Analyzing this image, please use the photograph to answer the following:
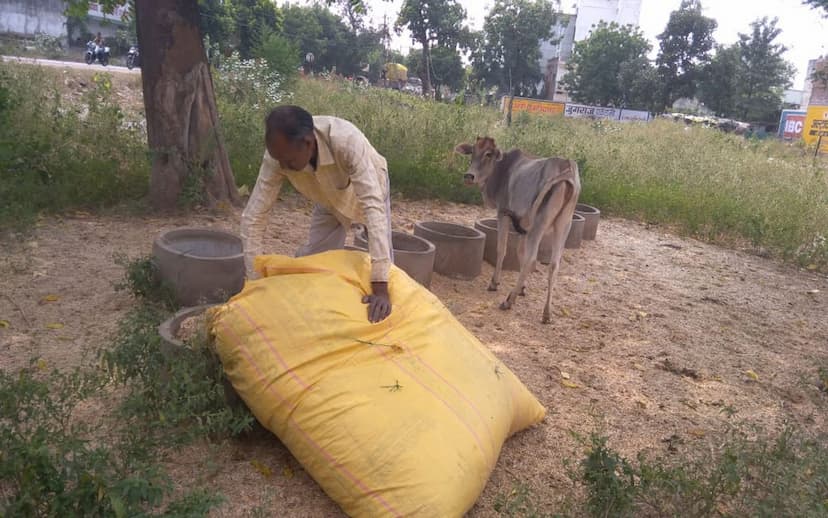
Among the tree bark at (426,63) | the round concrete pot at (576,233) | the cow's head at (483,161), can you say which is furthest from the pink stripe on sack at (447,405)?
the tree bark at (426,63)

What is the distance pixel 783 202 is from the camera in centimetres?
888

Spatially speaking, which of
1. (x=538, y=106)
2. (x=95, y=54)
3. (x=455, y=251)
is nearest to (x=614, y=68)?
(x=538, y=106)

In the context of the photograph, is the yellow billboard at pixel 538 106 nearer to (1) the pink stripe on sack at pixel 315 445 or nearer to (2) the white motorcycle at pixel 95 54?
(2) the white motorcycle at pixel 95 54

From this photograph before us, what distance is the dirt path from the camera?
2.71 m

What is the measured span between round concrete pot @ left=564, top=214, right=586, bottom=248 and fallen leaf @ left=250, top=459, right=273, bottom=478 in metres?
5.06

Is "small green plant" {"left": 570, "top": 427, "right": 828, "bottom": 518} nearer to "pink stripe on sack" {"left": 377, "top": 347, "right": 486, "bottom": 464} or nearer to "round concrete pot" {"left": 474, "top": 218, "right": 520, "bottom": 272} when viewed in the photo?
"pink stripe on sack" {"left": 377, "top": 347, "right": 486, "bottom": 464}

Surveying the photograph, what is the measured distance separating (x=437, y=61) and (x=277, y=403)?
39.1m

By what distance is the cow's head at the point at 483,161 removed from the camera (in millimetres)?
5621

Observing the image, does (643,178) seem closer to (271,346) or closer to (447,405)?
(447,405)

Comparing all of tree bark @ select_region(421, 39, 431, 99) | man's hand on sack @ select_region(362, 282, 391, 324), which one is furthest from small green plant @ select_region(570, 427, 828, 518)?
tree bark @ select_region(421, 39, 431, 99)

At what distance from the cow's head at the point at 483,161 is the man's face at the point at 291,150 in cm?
303

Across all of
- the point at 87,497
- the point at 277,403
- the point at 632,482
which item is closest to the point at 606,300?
the point at 632,482

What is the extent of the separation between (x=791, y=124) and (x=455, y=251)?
3069 centimetres

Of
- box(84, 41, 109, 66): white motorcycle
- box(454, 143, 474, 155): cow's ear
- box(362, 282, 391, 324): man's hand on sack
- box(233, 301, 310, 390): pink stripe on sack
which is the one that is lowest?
box(233, 301, 310, 390): pink stripe on sack
